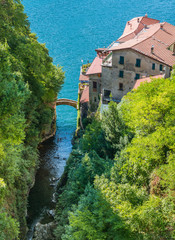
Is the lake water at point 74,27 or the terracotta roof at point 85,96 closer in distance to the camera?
the terracotta roof at point 85,96

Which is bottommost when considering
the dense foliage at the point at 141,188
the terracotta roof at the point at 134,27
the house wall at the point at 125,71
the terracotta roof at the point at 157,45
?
the dense foliage at the point at 141,188

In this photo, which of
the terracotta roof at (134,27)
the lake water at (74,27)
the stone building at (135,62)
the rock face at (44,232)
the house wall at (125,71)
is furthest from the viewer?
the lake water at (74,27)

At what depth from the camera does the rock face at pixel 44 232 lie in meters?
33.9

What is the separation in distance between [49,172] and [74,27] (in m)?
79.6

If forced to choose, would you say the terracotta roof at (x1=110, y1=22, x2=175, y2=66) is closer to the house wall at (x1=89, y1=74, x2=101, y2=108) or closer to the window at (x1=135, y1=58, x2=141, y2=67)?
the window at (x1=135, y1=58, x2=141, y2=67)

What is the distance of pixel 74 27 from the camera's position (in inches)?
4609

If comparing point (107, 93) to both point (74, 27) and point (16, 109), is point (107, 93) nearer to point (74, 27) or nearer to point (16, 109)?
point (16, 109)

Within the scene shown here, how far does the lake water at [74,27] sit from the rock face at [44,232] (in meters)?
26.2

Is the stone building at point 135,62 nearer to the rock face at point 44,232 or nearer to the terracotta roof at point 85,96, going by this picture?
the terracotta roof at point 85,96

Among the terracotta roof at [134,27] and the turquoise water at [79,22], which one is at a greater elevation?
the turquoise water at [79,22]

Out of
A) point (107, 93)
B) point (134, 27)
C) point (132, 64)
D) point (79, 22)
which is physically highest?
point (79, 22)

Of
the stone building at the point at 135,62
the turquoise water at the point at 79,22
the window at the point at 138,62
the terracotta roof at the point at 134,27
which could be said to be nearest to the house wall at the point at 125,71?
the stone building at the point at 135,62

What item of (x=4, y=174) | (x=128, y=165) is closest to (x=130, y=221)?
(x=128, y=165)

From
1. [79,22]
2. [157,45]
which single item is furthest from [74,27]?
[157,45]
